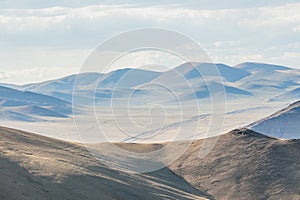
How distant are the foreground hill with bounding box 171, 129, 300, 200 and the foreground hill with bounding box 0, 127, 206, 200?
5798 millimetres

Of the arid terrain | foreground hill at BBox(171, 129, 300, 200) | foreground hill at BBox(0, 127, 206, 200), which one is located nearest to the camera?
foreground hill at BBox(0, 127, 206, 200)

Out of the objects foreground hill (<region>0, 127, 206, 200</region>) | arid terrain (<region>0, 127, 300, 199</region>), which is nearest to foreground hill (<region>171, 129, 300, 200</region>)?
arid terrain (<region>0, 127, 300, 199</region>)

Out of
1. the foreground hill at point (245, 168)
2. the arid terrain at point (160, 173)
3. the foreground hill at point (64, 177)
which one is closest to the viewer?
the foreground hill at point (64, 177)

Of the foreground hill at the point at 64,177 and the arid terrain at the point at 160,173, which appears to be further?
the arid terrain at the point at 160,173

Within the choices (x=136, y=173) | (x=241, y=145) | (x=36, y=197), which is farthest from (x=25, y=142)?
(x=241, y=145)

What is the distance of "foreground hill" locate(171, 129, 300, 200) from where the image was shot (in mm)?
99375

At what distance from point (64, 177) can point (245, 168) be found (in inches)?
1867

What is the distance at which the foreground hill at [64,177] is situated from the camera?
64.5m

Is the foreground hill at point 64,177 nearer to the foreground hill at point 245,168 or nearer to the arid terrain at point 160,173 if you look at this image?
the arid terrain at point 160,173

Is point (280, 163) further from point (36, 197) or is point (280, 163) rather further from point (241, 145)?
point (36, 197)

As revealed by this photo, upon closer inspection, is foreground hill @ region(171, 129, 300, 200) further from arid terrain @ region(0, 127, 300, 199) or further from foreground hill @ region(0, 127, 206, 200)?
foreground hill @ region(0, 127, 206, 200)

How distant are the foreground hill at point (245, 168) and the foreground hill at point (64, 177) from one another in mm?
5798

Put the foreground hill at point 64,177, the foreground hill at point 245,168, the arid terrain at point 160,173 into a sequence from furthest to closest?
the foreground hill at point 245,168 → the arid terrain at point 160,173 → the foreground hill at point 64,177

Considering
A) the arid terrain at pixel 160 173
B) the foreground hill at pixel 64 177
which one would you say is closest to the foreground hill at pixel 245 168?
the arid terrain at pixel 160 173
